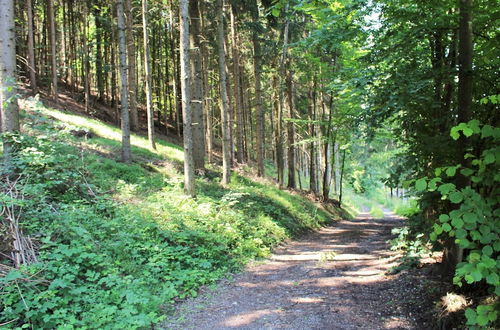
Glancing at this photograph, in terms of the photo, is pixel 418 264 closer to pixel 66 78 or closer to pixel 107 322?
pixel 107 322

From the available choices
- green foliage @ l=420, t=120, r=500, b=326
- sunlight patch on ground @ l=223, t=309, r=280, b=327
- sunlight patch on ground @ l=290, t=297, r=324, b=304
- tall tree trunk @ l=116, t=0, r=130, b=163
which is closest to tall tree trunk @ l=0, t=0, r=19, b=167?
sunlight patch on ground @ l=223, t=309, r=280, b=327

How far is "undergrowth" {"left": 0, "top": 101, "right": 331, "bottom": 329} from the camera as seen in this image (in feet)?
14.7

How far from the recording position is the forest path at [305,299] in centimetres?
486

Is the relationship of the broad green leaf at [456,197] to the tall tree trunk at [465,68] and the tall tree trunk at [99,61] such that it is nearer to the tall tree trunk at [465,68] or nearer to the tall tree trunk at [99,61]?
the tall tree trunk at [465,68]

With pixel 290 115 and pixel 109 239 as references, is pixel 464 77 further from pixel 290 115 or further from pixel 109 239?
pixel 290 115

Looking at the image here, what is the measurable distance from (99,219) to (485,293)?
21.0ft

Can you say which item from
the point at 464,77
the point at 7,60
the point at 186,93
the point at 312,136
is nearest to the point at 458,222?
the point at 464,77

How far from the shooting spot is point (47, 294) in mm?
4406

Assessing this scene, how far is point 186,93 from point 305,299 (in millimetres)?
6196

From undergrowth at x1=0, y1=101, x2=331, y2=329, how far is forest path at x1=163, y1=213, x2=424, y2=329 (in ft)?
1.70

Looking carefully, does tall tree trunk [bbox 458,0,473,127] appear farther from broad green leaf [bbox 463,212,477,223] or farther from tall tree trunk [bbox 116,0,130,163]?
tall tree trunk [bbox 116,0,130,163]


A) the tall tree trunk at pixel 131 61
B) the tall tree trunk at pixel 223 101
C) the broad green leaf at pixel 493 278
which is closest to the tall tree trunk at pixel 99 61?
the tall tree trunk at pixel 131 61

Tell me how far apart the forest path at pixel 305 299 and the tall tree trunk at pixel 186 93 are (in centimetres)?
328

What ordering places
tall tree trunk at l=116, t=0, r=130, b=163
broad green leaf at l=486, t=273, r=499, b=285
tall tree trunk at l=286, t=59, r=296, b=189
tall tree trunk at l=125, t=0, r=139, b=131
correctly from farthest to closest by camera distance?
tall tree trunk at l=286, t=59, r=296, b=189 < tall tree trunk at l=125, t=0, r=139, b=131 < tall tree trunk at l=116, t=0, r=130, b=163 < broad green leaf at l=486, t=273, r=499, b=285
